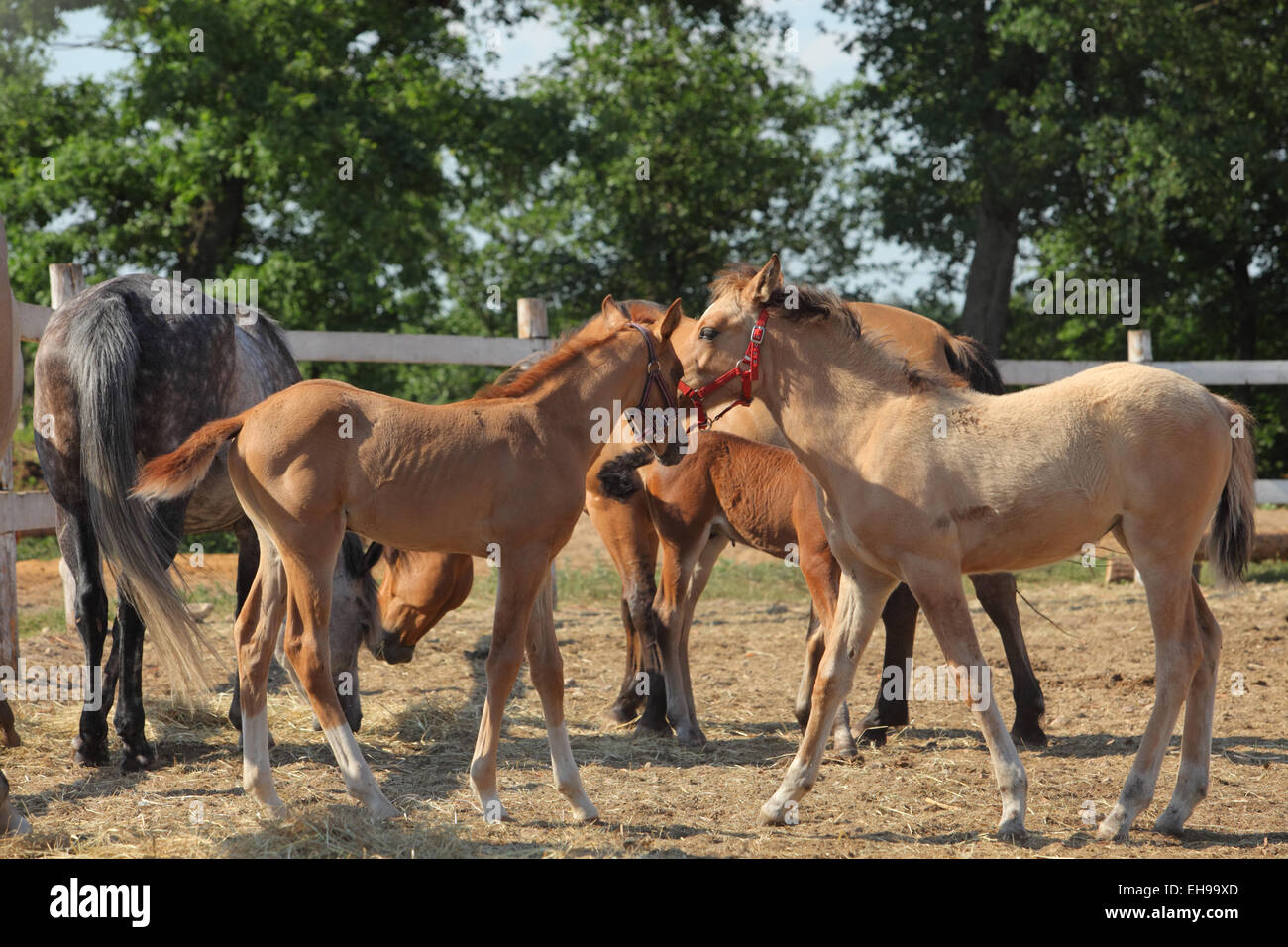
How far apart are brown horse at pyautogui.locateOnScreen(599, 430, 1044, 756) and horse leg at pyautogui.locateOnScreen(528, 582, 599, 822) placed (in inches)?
54.6

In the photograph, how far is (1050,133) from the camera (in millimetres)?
15758

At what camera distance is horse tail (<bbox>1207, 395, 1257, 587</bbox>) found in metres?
4.29

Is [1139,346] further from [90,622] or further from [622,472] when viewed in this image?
[90,622]

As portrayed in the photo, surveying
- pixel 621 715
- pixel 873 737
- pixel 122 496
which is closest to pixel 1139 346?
pixel 873 737

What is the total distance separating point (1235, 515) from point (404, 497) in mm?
3052

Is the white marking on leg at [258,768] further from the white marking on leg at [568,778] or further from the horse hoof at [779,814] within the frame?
the horse hoof at [779,814]

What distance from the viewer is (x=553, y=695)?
4.32m

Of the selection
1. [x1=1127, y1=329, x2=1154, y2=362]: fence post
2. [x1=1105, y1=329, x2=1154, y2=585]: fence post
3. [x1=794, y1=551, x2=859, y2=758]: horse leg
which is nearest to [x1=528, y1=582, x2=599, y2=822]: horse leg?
[x1=794, y1=551, x2=859, y2=758]: horse leg

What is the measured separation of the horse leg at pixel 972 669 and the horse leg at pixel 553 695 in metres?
1.35

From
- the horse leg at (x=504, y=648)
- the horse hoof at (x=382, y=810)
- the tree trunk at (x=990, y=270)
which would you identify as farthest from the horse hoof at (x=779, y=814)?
the tree trunk at (x=990, y=270)

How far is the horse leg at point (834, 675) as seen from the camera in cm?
423

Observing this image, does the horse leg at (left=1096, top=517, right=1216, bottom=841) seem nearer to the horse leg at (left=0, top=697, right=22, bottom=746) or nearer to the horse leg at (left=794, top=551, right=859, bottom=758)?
the horse leg at (left=794, top=551, right=859, bottom=758)

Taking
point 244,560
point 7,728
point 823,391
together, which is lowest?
point 7,728
